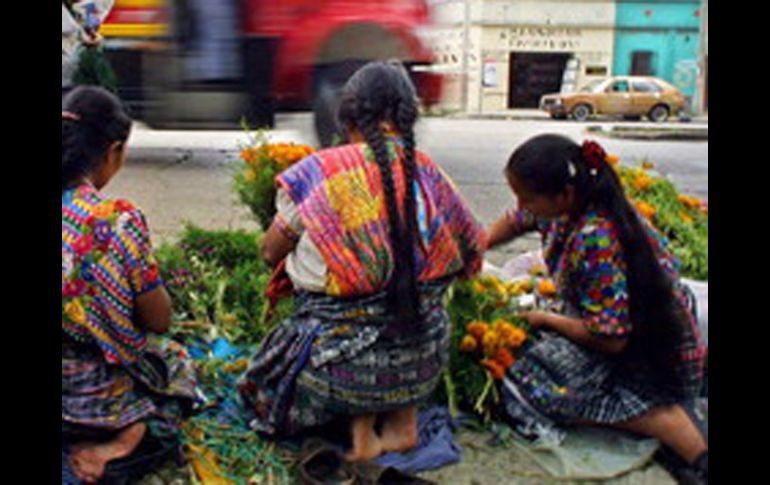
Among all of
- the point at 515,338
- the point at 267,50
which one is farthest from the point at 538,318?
the point at 267,50

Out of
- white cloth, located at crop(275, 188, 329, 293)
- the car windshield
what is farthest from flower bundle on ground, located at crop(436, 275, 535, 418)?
the car windshield

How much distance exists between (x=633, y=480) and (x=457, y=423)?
0.62 metres

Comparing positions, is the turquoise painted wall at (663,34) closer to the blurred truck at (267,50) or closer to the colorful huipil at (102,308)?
the blurred truck at (267,50)

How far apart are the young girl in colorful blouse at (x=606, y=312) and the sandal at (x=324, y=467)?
68 cm

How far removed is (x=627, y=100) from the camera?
65.8 feet

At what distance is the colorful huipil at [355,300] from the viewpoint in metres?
2.41

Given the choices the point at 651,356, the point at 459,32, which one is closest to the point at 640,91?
the point at 459,32

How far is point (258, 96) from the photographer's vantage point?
261 inches

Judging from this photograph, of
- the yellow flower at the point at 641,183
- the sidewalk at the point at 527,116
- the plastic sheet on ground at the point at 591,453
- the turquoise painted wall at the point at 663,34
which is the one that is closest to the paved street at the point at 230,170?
the yellow flower at the point at 641,183

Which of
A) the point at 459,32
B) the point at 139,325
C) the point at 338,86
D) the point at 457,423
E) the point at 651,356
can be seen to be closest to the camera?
the point at 139,325

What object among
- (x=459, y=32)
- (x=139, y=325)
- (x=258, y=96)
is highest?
(x=459, y=32)

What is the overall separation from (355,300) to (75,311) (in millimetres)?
811

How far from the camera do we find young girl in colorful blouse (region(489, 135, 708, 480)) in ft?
8.30
